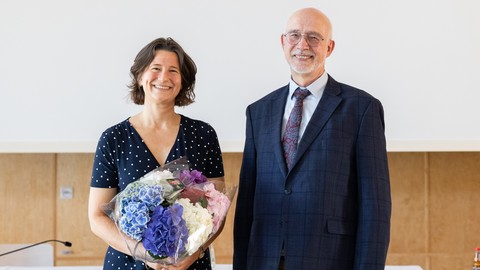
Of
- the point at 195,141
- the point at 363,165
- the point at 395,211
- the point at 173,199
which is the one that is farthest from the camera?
the point at 395,211

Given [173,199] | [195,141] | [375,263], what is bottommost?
[375,263]

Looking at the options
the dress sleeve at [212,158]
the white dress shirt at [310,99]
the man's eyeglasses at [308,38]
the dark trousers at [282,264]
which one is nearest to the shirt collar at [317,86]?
the white dress shirt at [310,99]

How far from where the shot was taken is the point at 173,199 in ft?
7.36

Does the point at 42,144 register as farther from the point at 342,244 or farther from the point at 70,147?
the point at 342,244

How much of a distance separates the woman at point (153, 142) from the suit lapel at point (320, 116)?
0.35m

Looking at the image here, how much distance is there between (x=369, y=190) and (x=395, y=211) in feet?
7.77

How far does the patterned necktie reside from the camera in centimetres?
246

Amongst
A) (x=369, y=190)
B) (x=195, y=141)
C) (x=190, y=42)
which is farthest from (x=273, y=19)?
(x=369, y=190)

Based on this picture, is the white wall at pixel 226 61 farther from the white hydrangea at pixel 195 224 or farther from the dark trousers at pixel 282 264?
the white hydrangea at pixel 195 224

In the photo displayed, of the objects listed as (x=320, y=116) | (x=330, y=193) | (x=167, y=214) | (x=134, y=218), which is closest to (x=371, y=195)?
(x=330, y=193)

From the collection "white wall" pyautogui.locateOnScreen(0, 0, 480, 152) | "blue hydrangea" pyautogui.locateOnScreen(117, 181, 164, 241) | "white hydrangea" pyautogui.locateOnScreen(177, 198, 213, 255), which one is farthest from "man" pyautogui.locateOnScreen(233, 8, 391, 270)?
"white wall" pyautogui.locateOnScreen(0, 0, 480, 152)

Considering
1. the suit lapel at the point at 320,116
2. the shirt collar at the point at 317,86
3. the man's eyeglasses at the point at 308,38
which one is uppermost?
the man's eyeglasses at the point at 308,38

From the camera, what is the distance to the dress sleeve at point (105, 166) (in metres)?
2.55

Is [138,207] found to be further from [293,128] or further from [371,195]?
[371,195]
